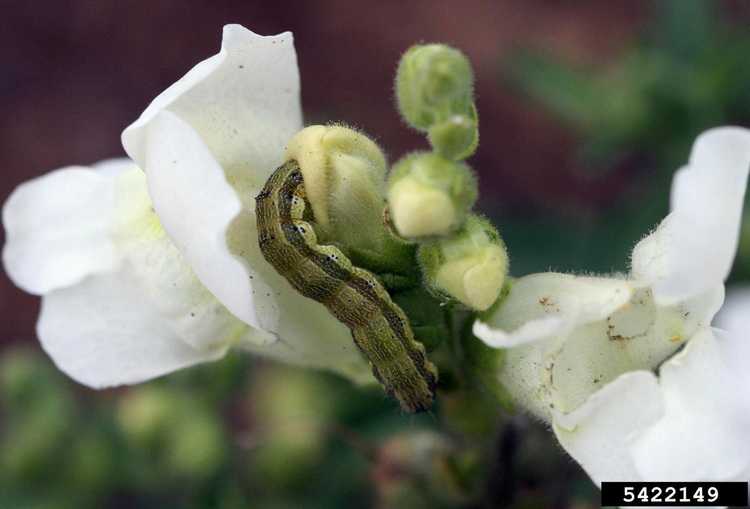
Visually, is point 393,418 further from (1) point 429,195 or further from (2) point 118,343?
(1) point 429,195

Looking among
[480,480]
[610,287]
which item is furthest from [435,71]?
[480,480]

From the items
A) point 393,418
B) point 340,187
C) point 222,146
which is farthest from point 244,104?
point 393,418

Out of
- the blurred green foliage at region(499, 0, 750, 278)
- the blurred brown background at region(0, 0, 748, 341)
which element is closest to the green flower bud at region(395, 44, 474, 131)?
the blurred green foliage at region(499, 0, 750, 278)

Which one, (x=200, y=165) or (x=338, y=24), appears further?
(x=338, y=24)

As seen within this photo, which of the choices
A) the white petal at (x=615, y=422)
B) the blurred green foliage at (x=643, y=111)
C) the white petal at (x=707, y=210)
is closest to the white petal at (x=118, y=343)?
the white petal at (x=615, y=422)

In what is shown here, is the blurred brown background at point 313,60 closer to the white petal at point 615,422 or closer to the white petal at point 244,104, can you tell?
the white petal at point 244,104

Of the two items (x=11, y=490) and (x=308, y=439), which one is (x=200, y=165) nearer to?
(x=308, y=439)
